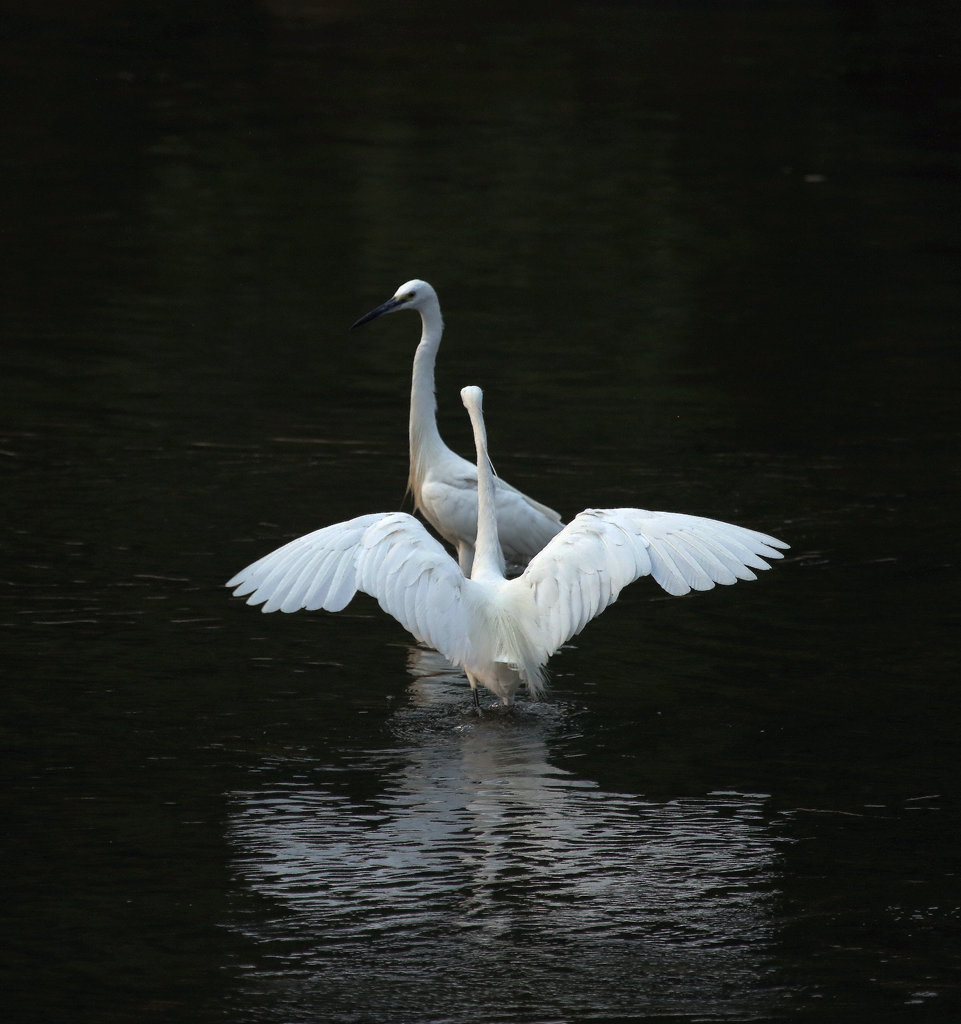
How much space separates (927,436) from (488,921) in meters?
6.31

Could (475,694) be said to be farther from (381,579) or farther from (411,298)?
(411,298)

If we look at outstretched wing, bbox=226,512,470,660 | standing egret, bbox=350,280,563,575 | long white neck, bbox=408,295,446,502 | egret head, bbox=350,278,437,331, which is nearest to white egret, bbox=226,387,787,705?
outstretched wing, bbox=226,512,470,660

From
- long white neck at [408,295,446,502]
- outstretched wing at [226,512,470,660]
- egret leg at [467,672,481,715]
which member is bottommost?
egret leg at [467,672,481,715]

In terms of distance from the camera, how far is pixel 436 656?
7926 mm

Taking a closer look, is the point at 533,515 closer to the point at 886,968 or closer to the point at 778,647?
the point at 778,647

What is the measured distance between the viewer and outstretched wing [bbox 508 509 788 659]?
6832mm

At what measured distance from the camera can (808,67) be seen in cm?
2636

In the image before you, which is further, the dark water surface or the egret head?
the egret head

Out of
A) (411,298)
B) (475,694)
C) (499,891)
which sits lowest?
(499,891)

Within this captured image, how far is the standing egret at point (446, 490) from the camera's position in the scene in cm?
872

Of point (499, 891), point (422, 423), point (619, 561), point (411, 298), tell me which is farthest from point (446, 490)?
point (499, 891)

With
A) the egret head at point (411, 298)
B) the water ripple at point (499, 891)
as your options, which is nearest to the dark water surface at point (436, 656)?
the water ripple at point (499, 891)

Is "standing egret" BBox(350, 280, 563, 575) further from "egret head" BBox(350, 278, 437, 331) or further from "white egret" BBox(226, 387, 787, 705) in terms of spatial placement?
"white egret" BBox(226, 387, 787, 705)

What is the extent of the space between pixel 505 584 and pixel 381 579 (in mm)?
661
